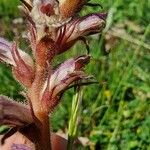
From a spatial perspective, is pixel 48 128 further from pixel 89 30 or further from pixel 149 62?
pixel 149 62

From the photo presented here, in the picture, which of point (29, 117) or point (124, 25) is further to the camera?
point (124, 25)

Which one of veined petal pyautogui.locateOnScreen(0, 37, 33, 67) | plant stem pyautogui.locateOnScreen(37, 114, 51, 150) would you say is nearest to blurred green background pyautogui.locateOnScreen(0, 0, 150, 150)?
veined petal pyautogui.locateOnScreen(0, 37, 33, 67)

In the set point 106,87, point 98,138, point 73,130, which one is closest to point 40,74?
point 73,130

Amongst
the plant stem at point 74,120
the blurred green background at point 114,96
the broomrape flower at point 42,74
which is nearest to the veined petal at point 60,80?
the broomrape flower at point 42,74

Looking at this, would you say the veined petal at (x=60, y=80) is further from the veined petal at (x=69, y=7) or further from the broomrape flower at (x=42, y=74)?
the veined petal at (x=69, y=7)

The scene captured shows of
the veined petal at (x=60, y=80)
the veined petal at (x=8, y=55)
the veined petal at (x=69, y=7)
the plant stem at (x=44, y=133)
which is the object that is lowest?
the plant stem at (x=44, y=133)

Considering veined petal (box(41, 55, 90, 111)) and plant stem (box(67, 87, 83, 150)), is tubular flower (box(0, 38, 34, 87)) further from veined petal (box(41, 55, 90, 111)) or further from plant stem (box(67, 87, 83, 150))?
plant stem (box(67, 87, 83, 150))

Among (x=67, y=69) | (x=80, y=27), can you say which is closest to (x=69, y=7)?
(x=80, y=27)

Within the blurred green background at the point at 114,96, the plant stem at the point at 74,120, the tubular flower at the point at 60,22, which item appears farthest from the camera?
the blurred green background at the point at 114,96
